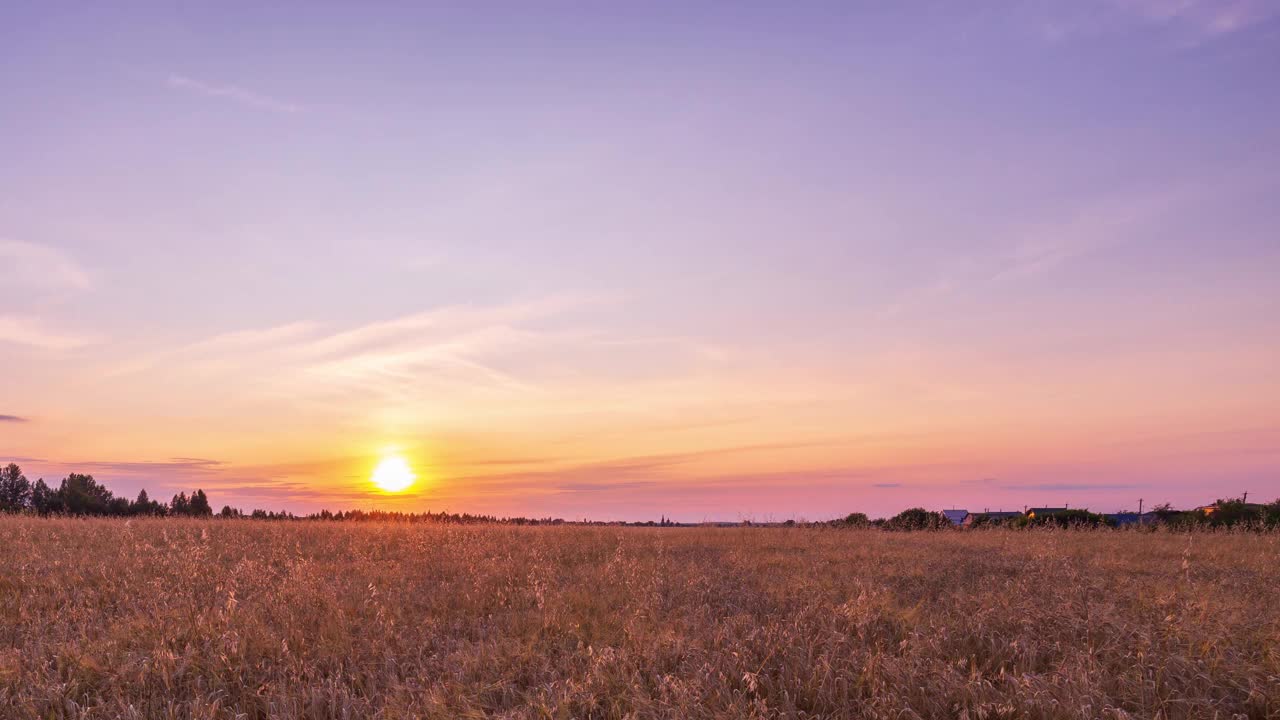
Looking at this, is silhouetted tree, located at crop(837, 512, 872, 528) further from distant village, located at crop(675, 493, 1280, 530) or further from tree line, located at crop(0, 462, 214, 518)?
tree line, located at crop(0, 462, 214, 518)

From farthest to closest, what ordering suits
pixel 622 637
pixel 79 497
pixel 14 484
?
1. pixel 14 484
2. pixel 79 497
3. pixel 622 637

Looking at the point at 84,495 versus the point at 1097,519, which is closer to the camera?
the point at 1097,519

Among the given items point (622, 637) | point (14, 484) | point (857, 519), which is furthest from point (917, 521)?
point (14, 484)

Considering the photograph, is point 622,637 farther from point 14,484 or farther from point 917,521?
point 14,484

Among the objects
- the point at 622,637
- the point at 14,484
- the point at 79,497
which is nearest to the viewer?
the point at 622,637

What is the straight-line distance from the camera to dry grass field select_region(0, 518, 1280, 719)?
504cm

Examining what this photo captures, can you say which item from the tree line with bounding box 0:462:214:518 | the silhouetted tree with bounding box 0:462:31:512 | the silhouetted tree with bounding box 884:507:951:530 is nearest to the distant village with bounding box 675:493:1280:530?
the silhouetted tree with bounding box 884:507:951:530

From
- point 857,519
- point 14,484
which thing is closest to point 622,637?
point 857,519

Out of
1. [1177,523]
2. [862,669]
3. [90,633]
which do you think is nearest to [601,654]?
[862,669]

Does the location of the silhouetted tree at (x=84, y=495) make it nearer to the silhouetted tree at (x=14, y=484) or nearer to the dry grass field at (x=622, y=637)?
the silhouetted tree at (x=14, y=484)

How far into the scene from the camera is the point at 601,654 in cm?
568

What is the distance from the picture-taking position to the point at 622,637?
673 centimetres

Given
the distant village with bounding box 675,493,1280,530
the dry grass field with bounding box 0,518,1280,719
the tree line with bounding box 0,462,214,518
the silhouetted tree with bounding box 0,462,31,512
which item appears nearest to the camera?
the dry grass field with bounding box 0,518,1280,719

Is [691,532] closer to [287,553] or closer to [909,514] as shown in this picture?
[287,553]
